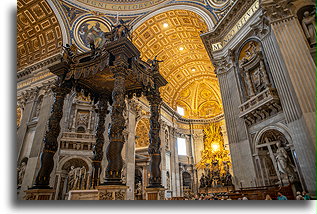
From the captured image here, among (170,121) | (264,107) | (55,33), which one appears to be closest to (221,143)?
(170,121)

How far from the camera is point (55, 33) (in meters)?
10.5

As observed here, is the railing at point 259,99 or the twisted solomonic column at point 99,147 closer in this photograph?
the twisted solomonic column at point 99,147

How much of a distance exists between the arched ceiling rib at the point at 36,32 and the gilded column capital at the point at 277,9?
9.40 m

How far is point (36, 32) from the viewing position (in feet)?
32.9

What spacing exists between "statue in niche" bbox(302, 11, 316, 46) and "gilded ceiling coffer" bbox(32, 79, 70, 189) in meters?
6.19

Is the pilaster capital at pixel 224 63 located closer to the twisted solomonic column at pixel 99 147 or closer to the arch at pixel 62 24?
the twisted solomonic column at pixel 99 147

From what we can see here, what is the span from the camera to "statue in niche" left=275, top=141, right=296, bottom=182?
498 cm

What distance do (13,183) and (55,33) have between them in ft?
33.4

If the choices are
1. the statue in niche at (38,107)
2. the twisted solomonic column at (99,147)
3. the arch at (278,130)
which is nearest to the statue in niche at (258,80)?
the arch at (278,130)

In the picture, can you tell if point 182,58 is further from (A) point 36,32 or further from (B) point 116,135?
(B) point 116,135

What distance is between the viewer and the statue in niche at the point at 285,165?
4.98 meters

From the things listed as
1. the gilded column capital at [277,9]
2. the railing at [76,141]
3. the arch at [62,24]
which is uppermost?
the arch at [62,24]
